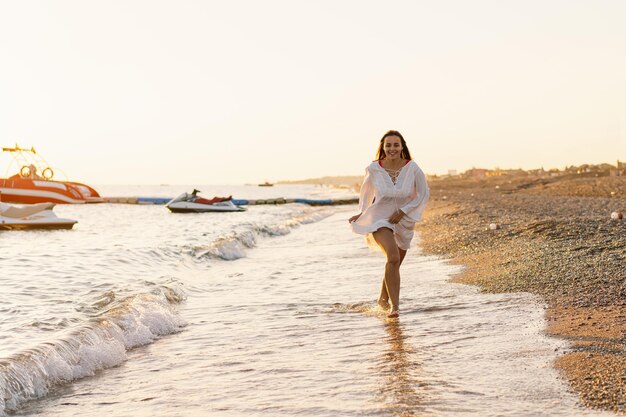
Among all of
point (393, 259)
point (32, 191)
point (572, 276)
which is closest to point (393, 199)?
point (393, 259)

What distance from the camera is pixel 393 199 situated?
8.24 m

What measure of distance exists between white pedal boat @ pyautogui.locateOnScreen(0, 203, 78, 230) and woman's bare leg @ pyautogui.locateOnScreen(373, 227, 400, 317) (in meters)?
28.8

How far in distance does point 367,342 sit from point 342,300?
117 inches

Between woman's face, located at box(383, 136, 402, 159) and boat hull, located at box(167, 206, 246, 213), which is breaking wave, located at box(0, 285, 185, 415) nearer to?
woman's face, located at box(383, 136, 402, 159)

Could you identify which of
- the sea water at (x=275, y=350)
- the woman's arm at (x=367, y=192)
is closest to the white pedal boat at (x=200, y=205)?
the sea water at (x=275, y=350)

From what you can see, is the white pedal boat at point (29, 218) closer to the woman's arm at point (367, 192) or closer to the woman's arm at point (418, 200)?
the woman's arm at point (367, 192)

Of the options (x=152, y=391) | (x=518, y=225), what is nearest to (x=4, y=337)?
(x=152, y=391)

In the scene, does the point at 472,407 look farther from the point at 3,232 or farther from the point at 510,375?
the point at 3,232

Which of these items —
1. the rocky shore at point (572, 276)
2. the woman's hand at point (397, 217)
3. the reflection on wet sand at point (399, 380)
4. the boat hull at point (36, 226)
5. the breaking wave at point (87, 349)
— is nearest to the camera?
the reflection on wet sand at point (399, 380)

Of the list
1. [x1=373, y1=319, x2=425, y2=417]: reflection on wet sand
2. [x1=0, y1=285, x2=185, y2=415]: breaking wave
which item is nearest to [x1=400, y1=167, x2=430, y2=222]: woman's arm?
[x1=373, y1=319, x2=425, y2=417]: reflection on wet sand

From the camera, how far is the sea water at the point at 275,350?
4.75m

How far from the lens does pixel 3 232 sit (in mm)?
32000

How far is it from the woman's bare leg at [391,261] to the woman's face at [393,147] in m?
0.99

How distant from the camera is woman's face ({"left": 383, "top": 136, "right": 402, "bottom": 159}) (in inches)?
318
